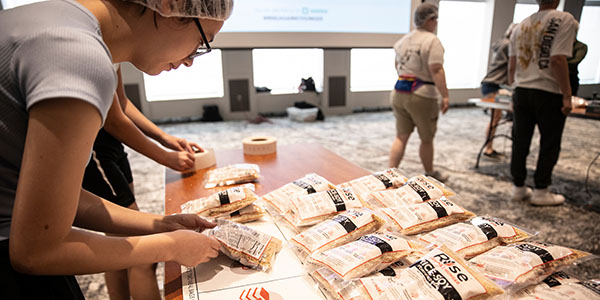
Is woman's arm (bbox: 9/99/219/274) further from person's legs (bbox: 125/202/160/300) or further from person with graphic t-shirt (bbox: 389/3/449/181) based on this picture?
person with graphic t-shirt (bbox: 389/3/449/181)

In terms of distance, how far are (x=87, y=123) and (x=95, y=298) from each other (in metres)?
1.48

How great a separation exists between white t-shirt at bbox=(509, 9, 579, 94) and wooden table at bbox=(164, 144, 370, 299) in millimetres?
1678

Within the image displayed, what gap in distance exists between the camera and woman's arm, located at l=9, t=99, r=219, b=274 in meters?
0.39

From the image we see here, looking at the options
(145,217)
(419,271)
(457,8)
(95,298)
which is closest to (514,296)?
(419,271)

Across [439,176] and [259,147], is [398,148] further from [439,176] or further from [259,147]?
[259,147]

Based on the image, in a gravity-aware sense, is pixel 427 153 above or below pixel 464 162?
above

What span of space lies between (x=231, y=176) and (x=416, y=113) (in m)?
1.82

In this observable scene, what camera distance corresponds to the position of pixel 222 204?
93 centimetres

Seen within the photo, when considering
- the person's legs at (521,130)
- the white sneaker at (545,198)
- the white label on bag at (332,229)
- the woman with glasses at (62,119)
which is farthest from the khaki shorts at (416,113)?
the woman with glasses at (62,119)

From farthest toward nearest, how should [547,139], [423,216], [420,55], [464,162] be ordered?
[464,162]
[420,55]
[547,139]
[423,216]

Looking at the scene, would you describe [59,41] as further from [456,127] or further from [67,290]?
[456,127]

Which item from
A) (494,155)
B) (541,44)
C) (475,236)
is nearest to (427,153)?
(541,44)

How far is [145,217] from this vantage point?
0.75 m

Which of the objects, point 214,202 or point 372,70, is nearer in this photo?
point 214,202
